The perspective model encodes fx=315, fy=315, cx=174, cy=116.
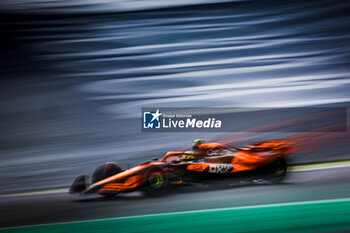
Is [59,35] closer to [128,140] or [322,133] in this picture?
[128,140]

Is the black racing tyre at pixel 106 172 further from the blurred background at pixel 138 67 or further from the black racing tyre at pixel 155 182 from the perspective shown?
the blurred background at pixel 138 67

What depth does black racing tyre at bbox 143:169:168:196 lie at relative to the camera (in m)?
3.13

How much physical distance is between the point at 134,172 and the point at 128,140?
746 mm

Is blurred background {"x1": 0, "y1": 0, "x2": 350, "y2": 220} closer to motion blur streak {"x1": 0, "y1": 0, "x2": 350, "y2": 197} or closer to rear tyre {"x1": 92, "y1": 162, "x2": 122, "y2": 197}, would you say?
motion blur streak {"x1": 0, "y1": 0, "x2": 350, "y2": 197}

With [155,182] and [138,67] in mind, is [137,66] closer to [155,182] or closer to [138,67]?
[138,67]

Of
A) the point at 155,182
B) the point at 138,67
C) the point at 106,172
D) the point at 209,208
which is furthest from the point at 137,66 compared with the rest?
the point at 209,208

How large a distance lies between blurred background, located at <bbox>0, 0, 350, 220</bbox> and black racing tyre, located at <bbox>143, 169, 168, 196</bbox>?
2.56 feet

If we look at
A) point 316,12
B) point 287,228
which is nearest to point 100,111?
point 287,228

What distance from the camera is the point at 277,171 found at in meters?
3.41

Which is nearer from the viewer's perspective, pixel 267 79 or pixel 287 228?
pixel 287 228

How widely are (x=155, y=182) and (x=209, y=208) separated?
0.59 meters

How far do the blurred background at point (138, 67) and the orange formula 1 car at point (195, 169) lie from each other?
570 mm

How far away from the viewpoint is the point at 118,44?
398 centimetres

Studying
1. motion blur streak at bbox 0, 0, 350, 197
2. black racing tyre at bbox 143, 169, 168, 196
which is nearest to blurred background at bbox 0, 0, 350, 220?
motion blur streak at bbox 0, 0, 350, 197
